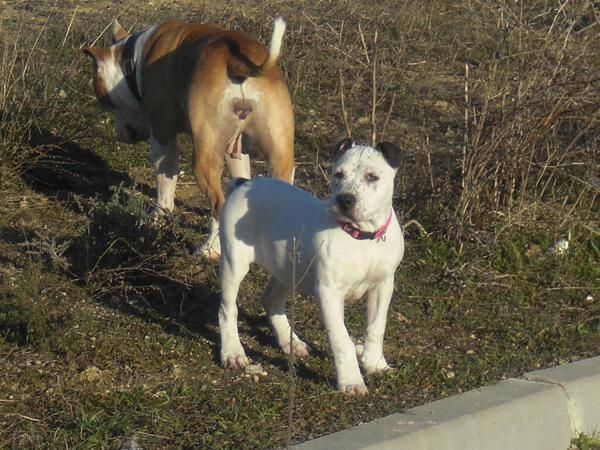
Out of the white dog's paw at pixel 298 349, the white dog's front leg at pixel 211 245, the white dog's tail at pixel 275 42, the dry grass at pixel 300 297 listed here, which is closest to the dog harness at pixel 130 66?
A: the dry grass at pixel 300 297

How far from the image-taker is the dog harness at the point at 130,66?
897cm

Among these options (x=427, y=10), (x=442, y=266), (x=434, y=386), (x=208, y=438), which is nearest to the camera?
(x=208, y=438)

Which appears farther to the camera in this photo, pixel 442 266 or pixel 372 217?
pixel 442 266

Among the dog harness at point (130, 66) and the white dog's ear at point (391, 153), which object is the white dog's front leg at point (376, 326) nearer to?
A: the white dog's ear at point (391, 153)

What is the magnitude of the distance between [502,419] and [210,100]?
3.14 metres

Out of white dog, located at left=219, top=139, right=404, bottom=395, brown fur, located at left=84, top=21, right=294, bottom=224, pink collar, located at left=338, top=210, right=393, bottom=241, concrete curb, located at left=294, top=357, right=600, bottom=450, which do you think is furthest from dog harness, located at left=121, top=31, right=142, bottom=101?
concrete curb, located at left=294, top=357, right=600, bottom=450

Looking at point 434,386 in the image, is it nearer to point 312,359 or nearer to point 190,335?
point 312,359

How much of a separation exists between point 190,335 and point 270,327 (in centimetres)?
42

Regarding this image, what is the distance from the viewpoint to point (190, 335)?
21.1 ft

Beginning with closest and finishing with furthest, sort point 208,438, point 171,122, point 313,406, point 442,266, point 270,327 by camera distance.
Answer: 1. point 208,438
2. point 313,406
3. point 270,327
4. point 442,266
5. point 171,122

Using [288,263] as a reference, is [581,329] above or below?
below

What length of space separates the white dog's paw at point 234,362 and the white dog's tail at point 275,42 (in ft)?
7.03

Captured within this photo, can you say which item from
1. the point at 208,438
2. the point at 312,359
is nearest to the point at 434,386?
the point at 312,359

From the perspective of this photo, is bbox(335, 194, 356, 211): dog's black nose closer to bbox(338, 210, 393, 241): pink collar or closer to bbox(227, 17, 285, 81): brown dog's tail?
bbox(338, 210, 393, 241): pink collar
